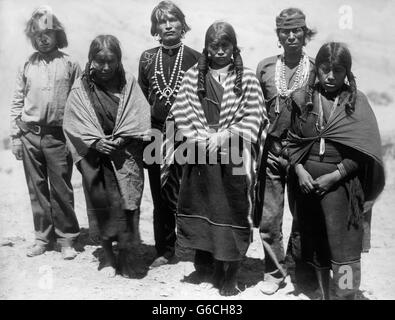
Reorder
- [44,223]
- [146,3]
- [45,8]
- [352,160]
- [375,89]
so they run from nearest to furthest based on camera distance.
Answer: [352,160] < [45,8] < [44,223] < [375,89] < [146,3]

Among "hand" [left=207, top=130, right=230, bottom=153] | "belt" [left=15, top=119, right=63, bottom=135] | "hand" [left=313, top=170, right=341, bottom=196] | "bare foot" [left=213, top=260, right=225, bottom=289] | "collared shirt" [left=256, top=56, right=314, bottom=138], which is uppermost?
"collared shirt" [left=256, top=56, right=314, bottom=138]

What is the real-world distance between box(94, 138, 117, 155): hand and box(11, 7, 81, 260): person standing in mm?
740

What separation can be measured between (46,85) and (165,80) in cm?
110

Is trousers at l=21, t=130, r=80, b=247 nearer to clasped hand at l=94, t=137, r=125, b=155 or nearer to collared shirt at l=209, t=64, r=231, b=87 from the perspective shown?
clasped hand at l=94, t=137, r=125, b=155

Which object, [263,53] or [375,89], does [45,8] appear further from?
[375,89]

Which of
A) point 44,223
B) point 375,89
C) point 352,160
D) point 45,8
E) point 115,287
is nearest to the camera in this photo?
point 352,160

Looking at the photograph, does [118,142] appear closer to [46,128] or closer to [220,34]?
[46,128]

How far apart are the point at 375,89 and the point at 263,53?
2282 millimetres

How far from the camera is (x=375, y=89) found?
10.1 m

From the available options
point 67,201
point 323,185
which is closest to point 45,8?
point 67,201

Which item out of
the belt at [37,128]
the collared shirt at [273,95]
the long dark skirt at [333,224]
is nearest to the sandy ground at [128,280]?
the long dark skirt at [333,224]

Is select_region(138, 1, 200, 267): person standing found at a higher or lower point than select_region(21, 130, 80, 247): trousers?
higher

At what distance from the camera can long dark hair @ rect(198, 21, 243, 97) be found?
3.81m

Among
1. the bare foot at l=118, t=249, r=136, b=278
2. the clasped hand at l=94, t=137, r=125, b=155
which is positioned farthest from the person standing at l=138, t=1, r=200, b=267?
the bare foot at l=118, t=249, r=136, b=278
